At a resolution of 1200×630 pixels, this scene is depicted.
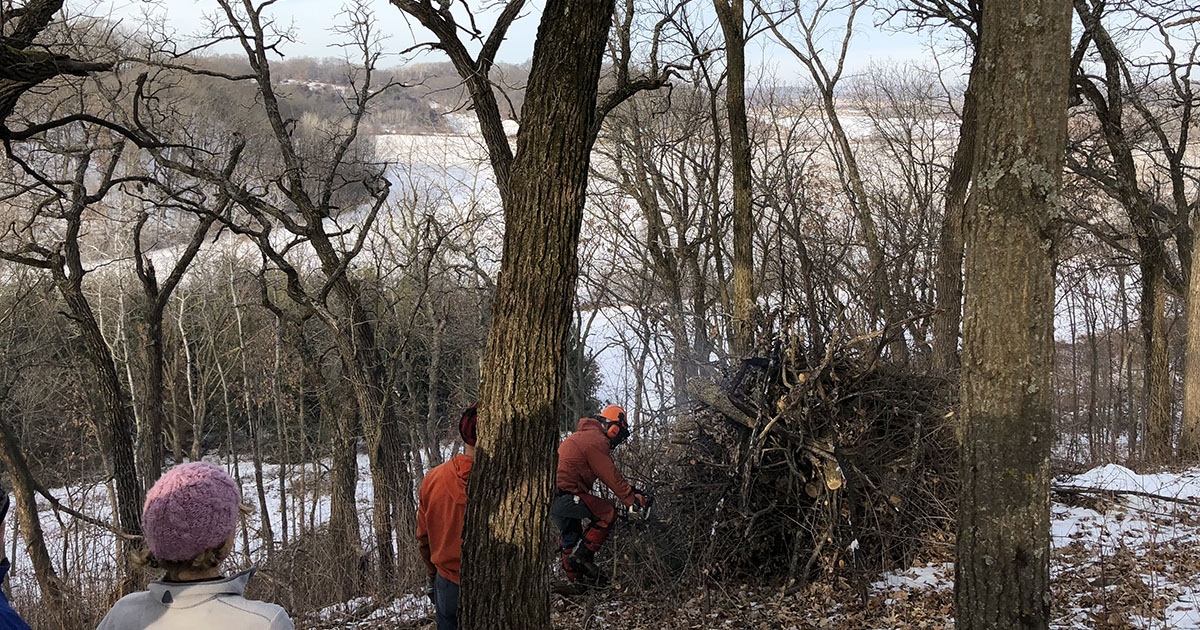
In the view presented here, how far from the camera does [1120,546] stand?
6.26 metres

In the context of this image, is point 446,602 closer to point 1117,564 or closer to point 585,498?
point 585,498

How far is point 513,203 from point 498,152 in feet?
9.80

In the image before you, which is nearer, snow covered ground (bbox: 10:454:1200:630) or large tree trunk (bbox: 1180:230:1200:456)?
snow covered ground (bbox: 10:454:1200:630)

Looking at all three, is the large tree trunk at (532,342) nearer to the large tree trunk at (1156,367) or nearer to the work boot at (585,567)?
the work boot at (585,567)

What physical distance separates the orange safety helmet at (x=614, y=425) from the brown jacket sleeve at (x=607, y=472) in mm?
207

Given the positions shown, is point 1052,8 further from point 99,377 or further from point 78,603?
point 99,377

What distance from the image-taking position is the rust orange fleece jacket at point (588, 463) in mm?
6617

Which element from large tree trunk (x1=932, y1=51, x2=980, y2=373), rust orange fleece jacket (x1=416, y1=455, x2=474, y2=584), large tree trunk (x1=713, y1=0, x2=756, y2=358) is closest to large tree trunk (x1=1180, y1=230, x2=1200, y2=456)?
large tree trunk (x1=932, y1=51, x2=980, y2=373)

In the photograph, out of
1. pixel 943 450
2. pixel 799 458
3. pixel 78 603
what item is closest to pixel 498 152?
pixel 799 458

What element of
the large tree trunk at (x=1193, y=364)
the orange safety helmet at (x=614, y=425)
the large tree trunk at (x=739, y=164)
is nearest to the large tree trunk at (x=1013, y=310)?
the orange safety helmet at (x=614, y=425)

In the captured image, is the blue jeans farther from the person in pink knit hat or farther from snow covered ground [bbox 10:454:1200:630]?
the person in pink knit hat

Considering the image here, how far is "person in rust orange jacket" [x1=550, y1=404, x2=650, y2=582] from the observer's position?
6.79 m

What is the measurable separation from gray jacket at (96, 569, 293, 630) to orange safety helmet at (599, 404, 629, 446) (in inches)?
197

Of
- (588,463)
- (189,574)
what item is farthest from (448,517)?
(189,574)
